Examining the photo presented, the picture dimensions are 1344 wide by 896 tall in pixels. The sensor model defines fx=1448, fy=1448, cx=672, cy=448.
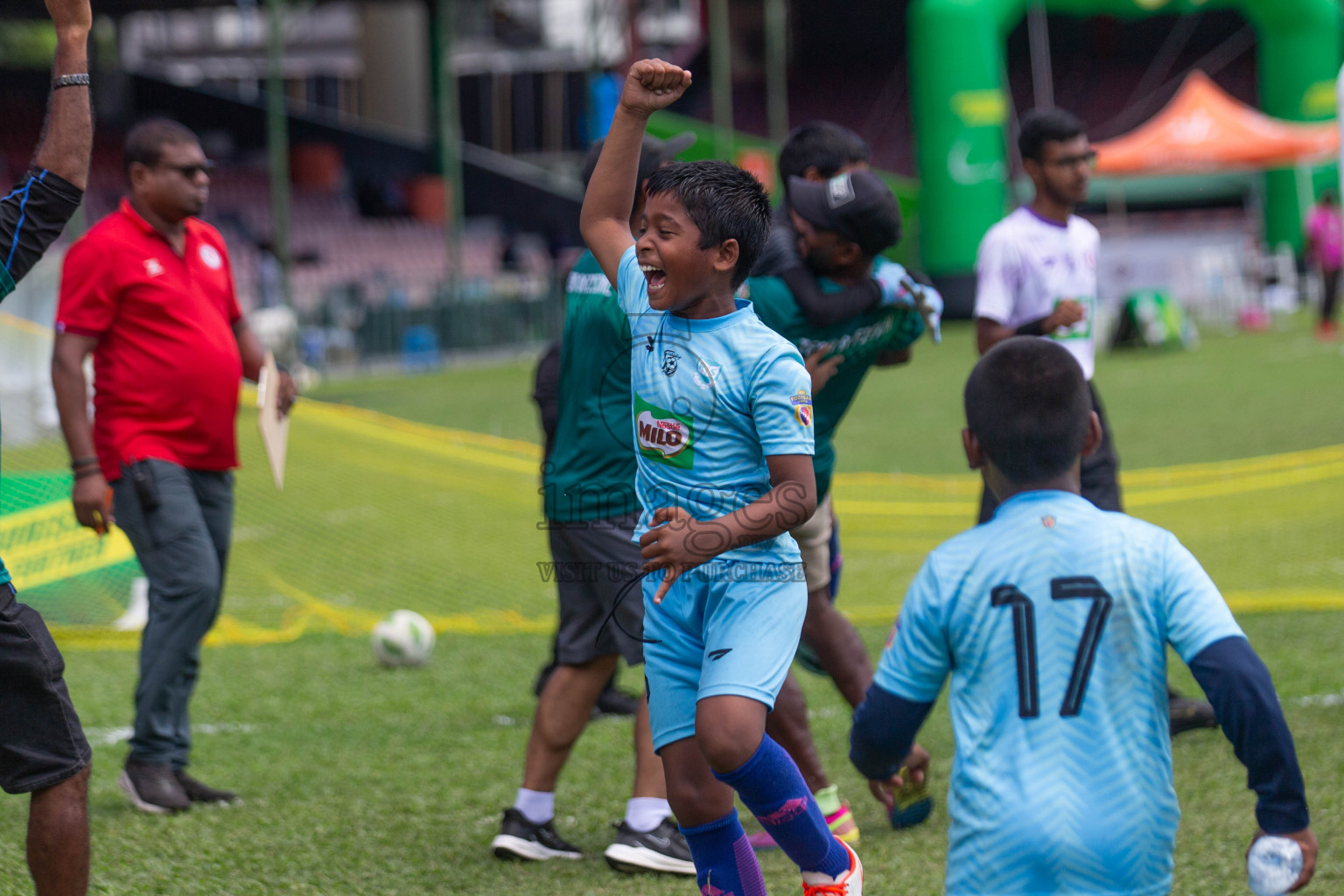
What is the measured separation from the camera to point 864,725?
2.20 metres

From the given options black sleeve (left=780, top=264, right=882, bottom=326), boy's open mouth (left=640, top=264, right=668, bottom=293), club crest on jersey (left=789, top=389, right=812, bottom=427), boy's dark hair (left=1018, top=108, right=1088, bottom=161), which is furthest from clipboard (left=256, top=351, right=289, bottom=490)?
boy's dark hair (left=1018, top=108, right=1088, bottom=161)

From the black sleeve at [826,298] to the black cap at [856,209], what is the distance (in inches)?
4.3

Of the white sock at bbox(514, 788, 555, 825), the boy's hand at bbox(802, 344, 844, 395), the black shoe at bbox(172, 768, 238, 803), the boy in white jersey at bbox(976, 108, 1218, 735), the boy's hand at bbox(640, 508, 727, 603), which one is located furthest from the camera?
the boy in white jersey at bbox(976, 108, 1218, 735)

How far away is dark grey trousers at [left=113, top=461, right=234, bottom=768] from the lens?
14.7 feet

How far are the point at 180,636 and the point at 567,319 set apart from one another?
63.2 inches

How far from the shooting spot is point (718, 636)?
286 cm

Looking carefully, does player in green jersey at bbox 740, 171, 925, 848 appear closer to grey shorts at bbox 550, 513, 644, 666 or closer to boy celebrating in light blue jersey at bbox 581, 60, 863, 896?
grey shorts at bbox 550, 513, 644, 666

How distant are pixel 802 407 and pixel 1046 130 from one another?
260 centimetres

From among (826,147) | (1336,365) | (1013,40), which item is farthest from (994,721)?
(1013,40)

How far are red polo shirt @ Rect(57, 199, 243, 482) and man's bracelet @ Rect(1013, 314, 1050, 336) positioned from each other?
265 centimetres

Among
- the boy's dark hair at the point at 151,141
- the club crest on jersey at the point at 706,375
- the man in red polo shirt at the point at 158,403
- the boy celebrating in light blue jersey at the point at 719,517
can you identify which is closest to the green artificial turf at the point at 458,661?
the man in red polo shirt at the point at 158,403

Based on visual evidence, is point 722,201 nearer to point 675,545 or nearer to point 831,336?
point 675,545

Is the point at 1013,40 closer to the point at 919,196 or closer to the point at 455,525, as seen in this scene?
the point at 919,196

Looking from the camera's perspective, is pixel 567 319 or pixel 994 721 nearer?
pixel 994 721
